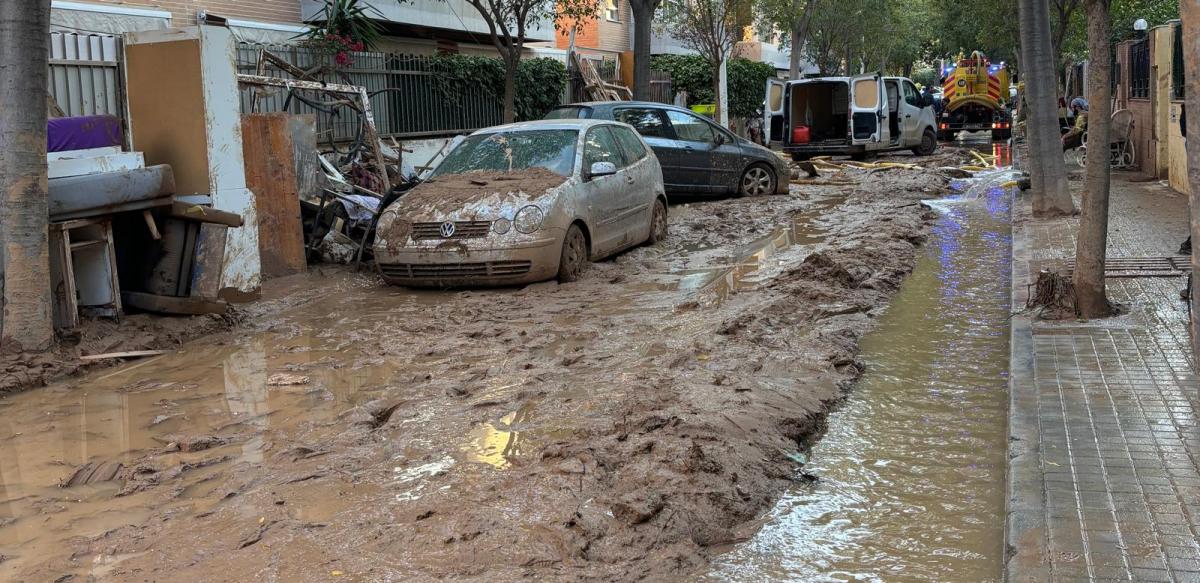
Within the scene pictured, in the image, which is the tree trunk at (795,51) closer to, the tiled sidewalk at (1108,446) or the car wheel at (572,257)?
the car wheel at (572,257)

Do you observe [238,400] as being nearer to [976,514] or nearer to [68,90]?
[976,514]

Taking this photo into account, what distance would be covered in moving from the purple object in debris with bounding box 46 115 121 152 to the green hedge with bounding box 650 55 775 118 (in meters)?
29.5

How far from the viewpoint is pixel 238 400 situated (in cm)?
691

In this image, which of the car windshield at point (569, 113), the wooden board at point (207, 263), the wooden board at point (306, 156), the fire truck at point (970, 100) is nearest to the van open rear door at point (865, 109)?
the car windshield at point (569, 113)

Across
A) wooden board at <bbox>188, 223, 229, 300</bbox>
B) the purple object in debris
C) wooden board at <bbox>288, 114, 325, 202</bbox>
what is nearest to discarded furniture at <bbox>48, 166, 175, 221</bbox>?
wooden board at <bbox>188, 223, 229, 300</bbox>

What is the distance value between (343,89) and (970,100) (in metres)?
27.1

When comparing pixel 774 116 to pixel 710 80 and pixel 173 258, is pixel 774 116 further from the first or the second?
pixel 173 258

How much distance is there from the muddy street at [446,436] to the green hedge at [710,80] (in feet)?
95.6

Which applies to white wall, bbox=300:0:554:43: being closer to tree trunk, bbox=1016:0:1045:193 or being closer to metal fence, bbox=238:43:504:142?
metal fence, bbox=238:43:504:142

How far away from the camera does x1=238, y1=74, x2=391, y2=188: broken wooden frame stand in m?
12.7

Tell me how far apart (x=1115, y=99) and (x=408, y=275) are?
18494 millimetres

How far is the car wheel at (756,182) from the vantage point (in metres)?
18.5

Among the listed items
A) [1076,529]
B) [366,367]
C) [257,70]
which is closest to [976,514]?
[1076,529]

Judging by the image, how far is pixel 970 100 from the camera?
36.0m
